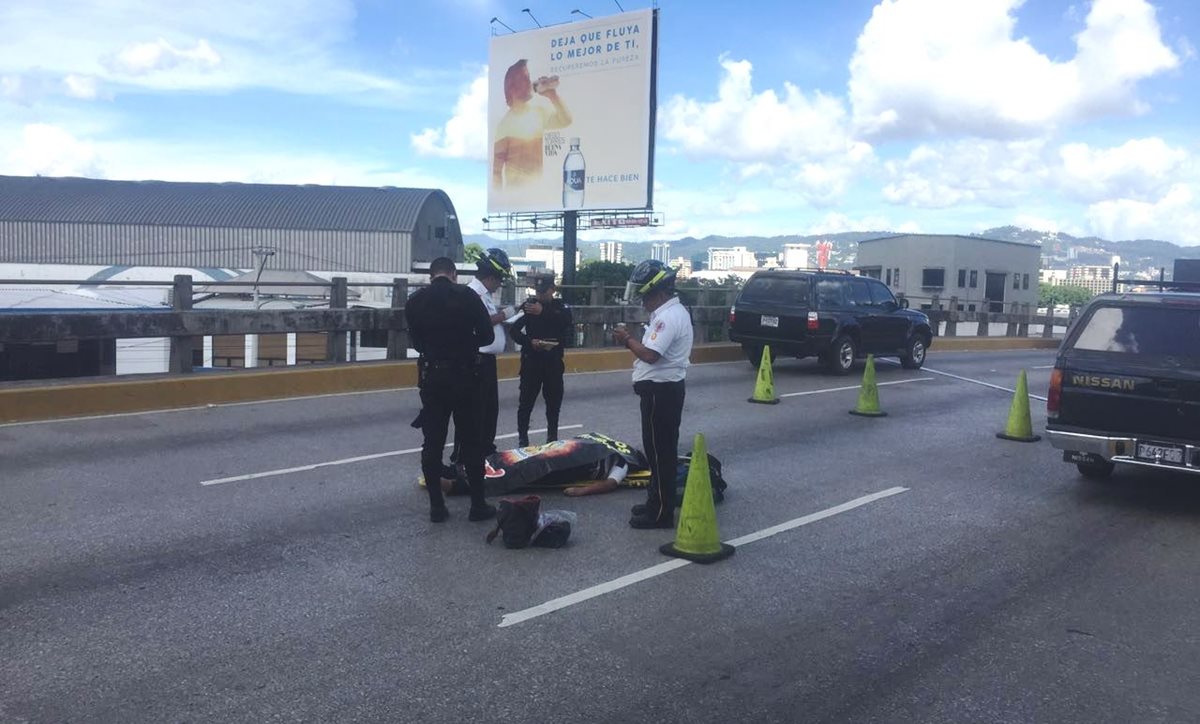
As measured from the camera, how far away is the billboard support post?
34250 mm

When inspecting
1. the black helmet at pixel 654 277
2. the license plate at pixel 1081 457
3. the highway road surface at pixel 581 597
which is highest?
the black helmet at pixel 654 277

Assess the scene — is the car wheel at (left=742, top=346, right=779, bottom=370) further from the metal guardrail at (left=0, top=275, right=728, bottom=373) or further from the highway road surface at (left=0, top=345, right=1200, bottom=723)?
the highway road surface at (left=0, top=345, right=1200, bottom=723)

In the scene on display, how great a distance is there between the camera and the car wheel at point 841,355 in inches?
708

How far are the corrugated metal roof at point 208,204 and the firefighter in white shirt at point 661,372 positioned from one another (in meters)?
57.8

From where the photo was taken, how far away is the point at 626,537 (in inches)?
275

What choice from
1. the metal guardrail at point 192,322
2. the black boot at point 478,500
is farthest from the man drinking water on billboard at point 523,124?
the black boot at point 478,500

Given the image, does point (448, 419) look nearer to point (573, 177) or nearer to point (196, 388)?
point (196, 388)

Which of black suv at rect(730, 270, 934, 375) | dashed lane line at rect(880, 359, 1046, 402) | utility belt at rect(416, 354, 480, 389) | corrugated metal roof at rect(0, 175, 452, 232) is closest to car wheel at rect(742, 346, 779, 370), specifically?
black suv at rect(730, 270, 934, 375)

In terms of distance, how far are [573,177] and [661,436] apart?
26.4m

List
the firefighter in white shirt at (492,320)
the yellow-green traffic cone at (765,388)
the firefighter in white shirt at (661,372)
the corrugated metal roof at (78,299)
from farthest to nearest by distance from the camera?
the corrugated metal roof at (78,299)
the yellow-green traffic cone at (765,388)
the firefighter in white shirt at (492,320)
the firefighter in white shirt at (661,372)

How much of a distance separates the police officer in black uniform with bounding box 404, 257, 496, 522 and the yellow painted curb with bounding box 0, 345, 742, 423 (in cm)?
595

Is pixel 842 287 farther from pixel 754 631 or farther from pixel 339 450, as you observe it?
pixel 754 631

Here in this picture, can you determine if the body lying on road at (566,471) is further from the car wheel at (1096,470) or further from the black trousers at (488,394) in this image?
the car wheel at (1096,470)

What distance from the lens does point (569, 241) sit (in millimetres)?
34688
